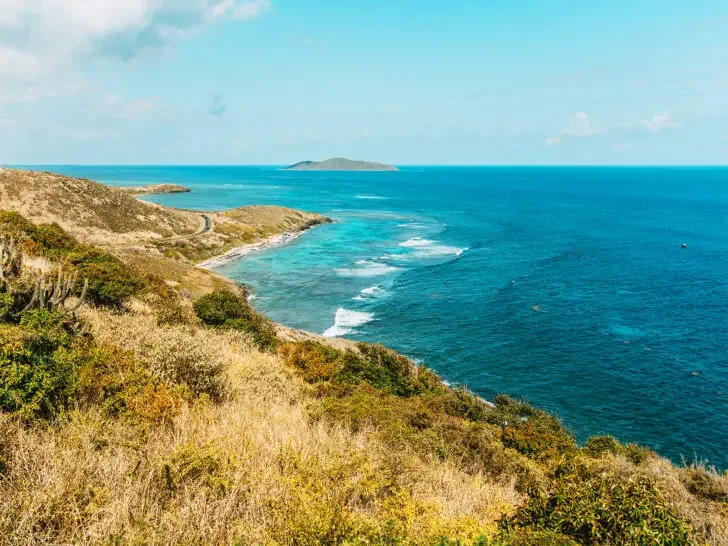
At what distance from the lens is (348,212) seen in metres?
151

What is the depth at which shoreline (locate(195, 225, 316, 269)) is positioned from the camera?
7988cm

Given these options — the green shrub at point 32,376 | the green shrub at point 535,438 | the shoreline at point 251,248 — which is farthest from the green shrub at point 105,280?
the shoreline at point 251,248

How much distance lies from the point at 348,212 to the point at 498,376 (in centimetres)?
11651

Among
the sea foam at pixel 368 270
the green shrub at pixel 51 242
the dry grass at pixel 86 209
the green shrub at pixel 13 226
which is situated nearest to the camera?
the green shrub at pixel 51 242

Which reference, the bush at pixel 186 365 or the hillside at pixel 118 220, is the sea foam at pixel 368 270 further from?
the bush at pixel 186 365

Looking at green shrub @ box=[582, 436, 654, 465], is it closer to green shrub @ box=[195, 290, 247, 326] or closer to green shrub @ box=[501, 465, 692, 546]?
green shrub @ box=[501, 465, 692, 546]

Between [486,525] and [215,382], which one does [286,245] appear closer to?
[215,382]

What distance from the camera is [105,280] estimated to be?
24.1 meters

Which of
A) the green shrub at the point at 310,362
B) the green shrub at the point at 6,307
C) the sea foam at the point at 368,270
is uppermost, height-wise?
the green shrub at the point at 6,307

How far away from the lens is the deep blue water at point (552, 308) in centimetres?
3616

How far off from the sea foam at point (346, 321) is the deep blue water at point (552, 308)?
24 centimetres

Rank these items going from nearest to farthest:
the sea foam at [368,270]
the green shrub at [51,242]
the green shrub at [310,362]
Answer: the green shrub at [310,362], the green shrub at [51,242], the sea foam at [368,270]

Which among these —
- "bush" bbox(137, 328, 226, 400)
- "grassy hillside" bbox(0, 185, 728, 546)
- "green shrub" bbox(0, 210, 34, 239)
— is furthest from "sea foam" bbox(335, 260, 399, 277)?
"bush" bbox(137, 328, 226, 400)

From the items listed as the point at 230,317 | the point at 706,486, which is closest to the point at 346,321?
the point at 230,317
